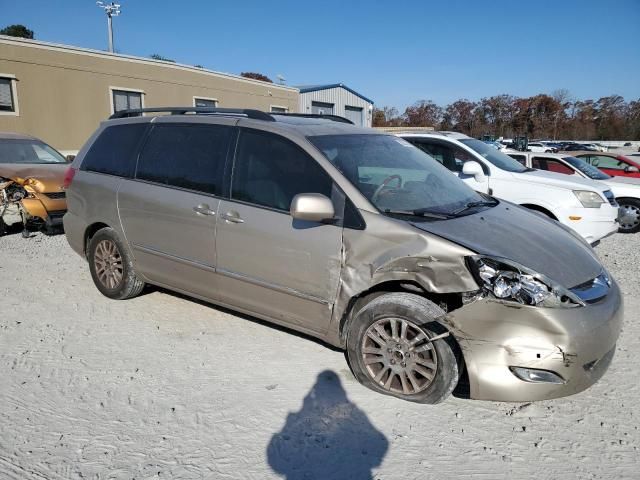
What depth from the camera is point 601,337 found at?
9.56 ft

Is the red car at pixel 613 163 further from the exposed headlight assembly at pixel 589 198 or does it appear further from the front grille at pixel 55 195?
the front grille at pixel 55 195

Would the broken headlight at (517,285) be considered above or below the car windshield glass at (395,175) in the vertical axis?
below

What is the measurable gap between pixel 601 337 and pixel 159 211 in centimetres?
345

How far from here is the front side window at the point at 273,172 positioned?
3.58 meters

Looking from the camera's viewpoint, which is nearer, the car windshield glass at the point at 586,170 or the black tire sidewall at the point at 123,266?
the black tire sidewall at the point at 123,266

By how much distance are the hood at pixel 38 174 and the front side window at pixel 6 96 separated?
10.0m

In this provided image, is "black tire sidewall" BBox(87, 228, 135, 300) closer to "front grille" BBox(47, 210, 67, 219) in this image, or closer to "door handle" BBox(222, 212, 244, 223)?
"door handle" BBox(222, 212, 244, 223)

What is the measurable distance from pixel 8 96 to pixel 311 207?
17.5 meters

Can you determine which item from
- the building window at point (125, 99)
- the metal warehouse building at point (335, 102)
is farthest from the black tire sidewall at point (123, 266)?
the metal warehouse building at point (335, 102)

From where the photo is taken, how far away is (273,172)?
377 cm

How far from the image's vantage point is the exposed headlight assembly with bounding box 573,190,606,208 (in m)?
6.87

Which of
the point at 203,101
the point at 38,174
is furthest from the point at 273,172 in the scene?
the point at 203,101

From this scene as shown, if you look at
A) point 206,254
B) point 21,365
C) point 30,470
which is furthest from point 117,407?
point 206,254

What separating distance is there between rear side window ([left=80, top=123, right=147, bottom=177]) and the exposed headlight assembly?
575 cm
